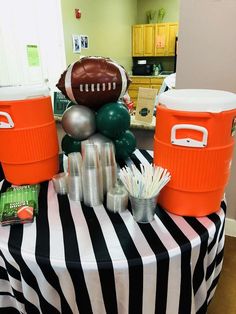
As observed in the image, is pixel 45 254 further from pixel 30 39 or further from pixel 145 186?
pixel 30 39

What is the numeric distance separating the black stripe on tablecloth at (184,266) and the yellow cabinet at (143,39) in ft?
17.9

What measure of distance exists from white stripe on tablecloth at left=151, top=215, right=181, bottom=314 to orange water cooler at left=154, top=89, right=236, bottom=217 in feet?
0.35

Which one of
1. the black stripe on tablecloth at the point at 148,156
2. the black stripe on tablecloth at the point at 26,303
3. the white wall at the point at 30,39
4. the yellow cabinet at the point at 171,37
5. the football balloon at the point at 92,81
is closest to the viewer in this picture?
the black stripe on tablecloth at the point at 26,303

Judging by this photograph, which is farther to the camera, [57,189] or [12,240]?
[57,189]

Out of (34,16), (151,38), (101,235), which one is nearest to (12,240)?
(101,235)

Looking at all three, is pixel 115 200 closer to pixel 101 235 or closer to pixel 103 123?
pixel 101 235

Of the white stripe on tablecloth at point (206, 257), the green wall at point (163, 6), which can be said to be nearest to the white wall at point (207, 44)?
the white stripe on tablecloth at point (206, 257)

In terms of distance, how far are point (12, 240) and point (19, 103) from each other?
451 millimetres

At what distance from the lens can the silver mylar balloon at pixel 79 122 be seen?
97cm

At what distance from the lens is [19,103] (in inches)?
32.9

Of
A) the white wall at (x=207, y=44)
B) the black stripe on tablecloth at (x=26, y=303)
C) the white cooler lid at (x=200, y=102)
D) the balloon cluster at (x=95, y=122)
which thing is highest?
the white wall at (x=207, y=44)

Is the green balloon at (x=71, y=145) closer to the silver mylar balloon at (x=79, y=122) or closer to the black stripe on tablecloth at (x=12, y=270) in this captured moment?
the silver mylar balloon at (x=79, y=122)

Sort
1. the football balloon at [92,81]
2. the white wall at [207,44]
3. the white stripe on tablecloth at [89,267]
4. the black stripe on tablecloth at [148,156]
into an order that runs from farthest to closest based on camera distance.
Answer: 1. the white wall at [207,44]
2. the black stripe on tablecloth at [148,156]
3. the football balloon at [92,81]
4. the white stripe on tablecloth at [89,267]

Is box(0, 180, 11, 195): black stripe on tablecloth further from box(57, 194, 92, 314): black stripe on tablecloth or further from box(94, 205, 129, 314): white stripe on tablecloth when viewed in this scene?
box(94, 205, 129, 314): white stripe on tablecloth
